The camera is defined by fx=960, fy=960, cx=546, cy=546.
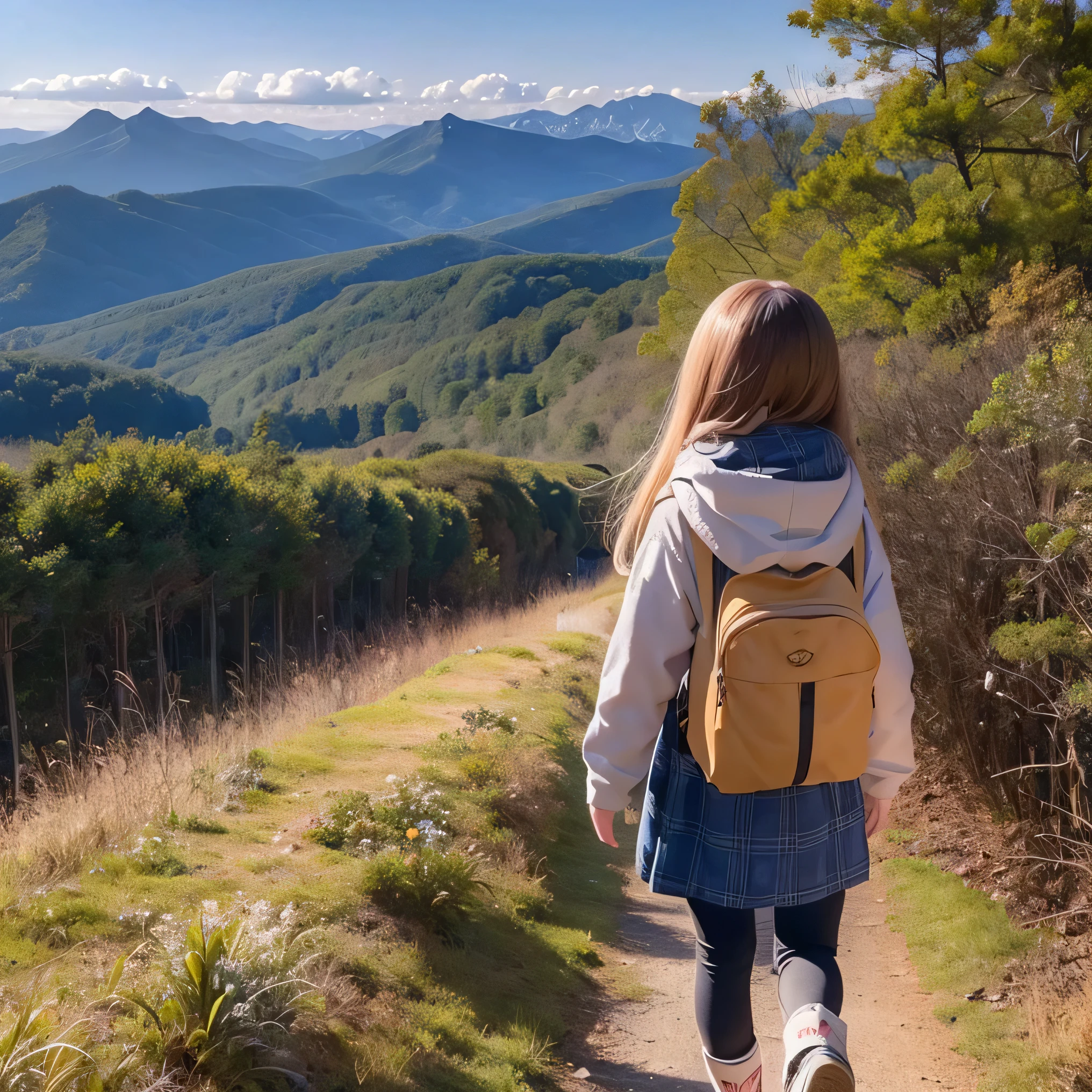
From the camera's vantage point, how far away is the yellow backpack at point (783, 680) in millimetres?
1876

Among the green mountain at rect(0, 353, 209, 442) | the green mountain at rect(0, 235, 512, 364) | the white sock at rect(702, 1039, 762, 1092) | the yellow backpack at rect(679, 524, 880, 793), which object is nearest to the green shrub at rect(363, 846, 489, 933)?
the white sock at rect(702, 1039, 762, 1092)

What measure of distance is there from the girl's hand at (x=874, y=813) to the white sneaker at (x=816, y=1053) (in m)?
0.47

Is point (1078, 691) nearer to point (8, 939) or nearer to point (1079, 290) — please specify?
point (8, 939)

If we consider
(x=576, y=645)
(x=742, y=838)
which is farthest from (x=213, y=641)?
(x=742, y=838)

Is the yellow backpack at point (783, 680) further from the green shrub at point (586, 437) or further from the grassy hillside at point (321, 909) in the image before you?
the green shrub at point (586, 437)

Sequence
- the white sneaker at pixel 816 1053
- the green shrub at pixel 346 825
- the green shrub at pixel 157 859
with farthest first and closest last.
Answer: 1. the green shrub at pixel 346 825
2. the green shrub at pixel 157 859
3. the white sneaker at pixel 816 1053

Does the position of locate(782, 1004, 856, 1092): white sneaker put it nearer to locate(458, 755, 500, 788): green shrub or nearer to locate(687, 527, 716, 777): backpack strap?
locate(687, 527, 716, 777): backpack strap

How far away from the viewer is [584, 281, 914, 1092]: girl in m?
1.91

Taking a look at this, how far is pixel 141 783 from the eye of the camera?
5.15 m

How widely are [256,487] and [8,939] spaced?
1543 centimetres

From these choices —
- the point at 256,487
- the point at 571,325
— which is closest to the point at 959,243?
the point at 256,487

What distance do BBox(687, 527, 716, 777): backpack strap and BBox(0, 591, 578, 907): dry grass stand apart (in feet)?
9.04

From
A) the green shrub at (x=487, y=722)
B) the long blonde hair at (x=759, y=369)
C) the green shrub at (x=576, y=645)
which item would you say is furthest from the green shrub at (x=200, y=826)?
the green shrub at (x=576, y=645)

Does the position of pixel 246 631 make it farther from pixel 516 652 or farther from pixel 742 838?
pixel 742 838
